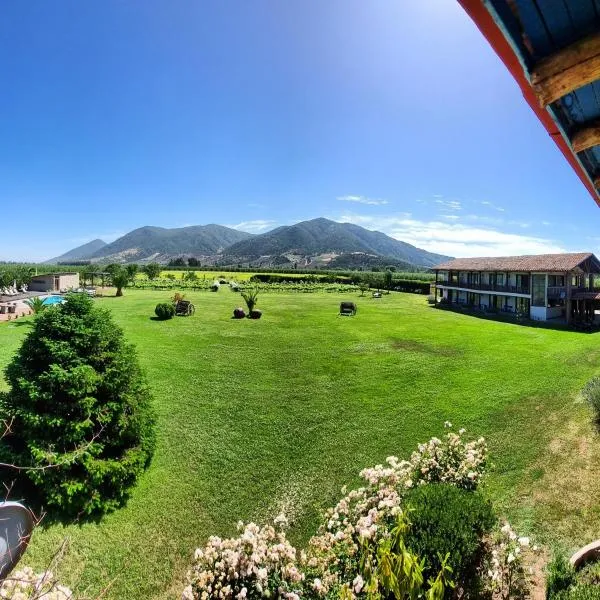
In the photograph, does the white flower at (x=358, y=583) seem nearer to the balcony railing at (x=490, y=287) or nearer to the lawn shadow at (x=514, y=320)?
the lawn shadow at (x=514, y=320)

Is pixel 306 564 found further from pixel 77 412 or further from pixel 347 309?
pixel 347 309

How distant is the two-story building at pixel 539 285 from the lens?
33.7 m

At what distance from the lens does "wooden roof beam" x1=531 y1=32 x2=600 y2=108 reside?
1.92 metres

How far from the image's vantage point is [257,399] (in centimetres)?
1391

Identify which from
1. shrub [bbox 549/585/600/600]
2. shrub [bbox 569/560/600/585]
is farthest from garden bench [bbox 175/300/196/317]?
shrub [bbox 549/585/600/600]

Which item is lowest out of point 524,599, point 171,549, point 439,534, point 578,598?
point 171,549

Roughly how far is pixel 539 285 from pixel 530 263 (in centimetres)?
274

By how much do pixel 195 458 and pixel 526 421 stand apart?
10.3 meters

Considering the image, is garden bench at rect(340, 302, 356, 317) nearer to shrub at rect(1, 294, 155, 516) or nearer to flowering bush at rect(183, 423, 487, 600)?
shrub at rect(1, 294, 155, 516)

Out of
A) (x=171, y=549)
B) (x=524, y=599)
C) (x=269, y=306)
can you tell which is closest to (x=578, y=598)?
(x=524, y=599)

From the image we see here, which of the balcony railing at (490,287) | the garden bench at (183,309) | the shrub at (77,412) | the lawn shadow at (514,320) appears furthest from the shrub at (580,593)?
the balcony railing at (490,287)

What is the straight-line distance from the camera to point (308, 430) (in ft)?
39.3

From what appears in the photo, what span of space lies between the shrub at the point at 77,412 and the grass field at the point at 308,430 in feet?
2.57

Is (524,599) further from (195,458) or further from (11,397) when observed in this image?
(11,397)
